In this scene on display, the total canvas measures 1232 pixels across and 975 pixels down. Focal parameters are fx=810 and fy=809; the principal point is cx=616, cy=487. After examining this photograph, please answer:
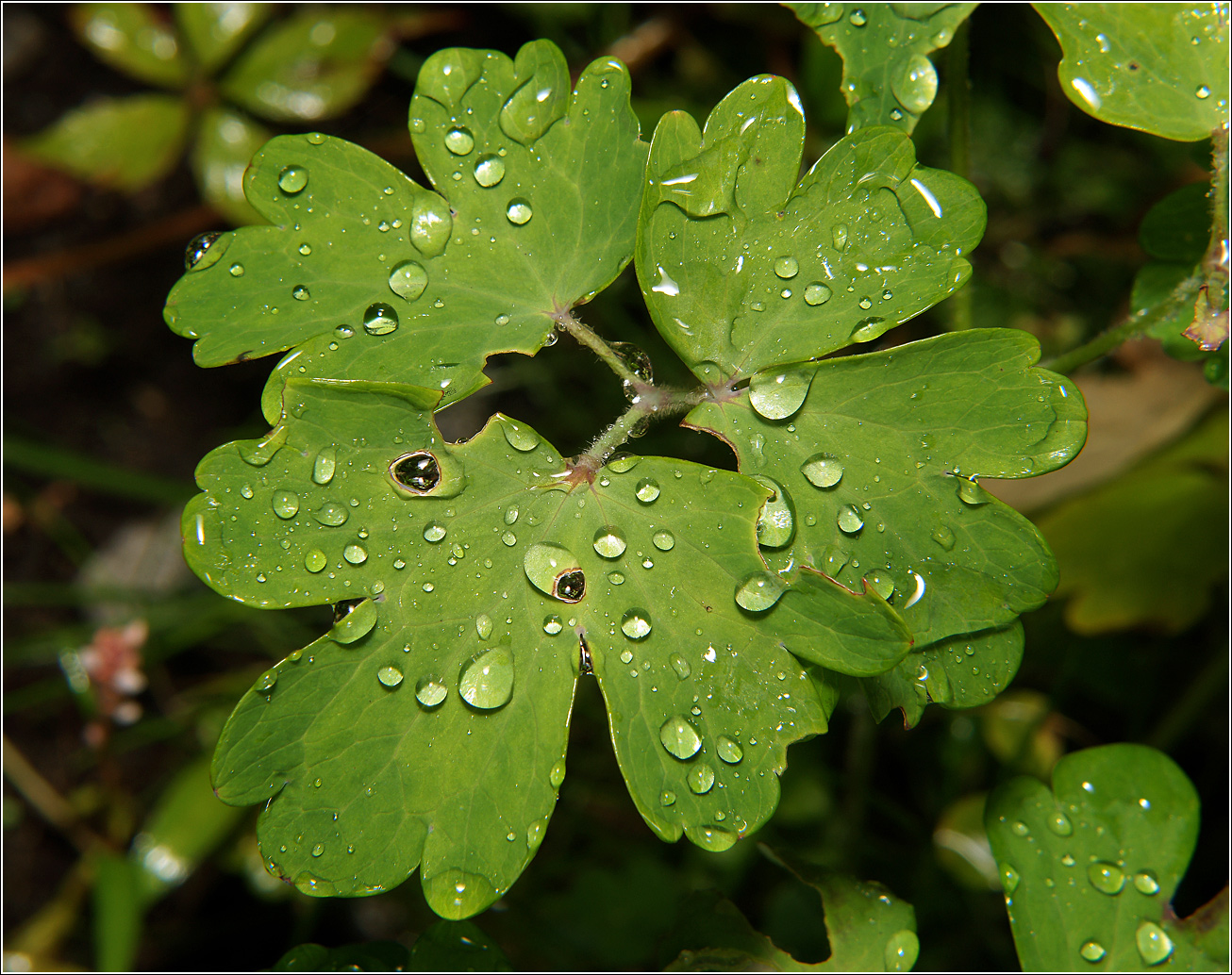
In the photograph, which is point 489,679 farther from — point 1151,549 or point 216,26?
point 216,26

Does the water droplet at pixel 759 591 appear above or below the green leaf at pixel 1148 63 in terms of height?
below

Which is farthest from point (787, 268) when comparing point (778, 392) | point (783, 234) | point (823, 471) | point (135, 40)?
point (135, 40)

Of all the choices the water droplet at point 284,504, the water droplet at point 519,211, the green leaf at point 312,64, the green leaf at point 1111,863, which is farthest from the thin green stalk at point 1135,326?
the green leaf at point 312,64

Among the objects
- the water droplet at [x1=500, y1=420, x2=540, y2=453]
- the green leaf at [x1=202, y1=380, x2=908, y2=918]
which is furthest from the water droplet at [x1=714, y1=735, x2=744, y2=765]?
the water droplet at [x1=500, y1=420, x2=540, y2=453]

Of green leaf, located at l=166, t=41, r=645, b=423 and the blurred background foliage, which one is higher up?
green leaf, located at l=166, t=41, r=645, b=423

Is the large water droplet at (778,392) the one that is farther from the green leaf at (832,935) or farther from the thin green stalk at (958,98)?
the green leaf at (832,935)

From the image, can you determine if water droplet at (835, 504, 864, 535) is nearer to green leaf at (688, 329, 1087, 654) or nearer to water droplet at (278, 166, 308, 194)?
green leaf at (688, 329, 1087, 654)

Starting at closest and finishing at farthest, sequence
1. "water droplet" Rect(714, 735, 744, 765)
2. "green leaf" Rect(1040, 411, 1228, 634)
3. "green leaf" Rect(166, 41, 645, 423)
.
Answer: "water droplet" Rect(714, 735, 744, 765) < "green leaf" Rect(166, 41, 645, 423) < "green leaf" Rect(1040, 411, 1228, 634)
